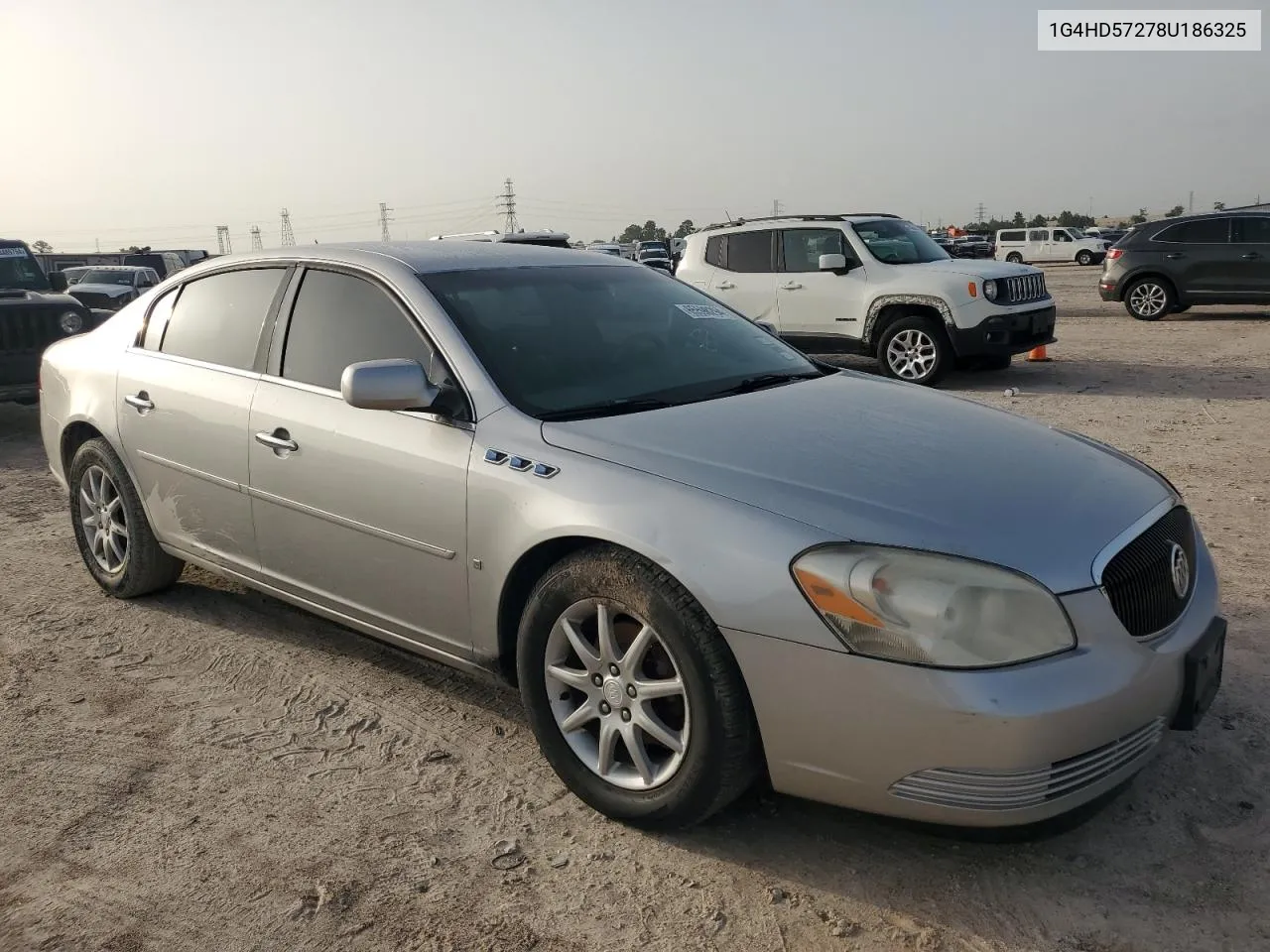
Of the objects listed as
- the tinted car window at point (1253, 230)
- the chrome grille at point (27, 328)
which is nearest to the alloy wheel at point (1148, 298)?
the tinted car window at point (1253, 230)

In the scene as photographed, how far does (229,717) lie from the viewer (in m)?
3.77

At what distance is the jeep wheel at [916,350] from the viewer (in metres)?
11.1

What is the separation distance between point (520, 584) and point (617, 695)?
49 centimetres

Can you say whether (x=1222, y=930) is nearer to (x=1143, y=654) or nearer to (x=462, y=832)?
(x=1143, y=654)

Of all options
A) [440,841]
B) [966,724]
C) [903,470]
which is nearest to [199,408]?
[440,841]

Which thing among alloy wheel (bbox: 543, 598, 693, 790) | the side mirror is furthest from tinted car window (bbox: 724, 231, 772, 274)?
alloy wheel (bbox: 543, 598, 693, 790)

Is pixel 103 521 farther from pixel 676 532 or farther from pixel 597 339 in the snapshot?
pixel 676 532

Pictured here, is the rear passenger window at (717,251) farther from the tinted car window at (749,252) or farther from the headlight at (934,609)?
the headlight at (934,609)

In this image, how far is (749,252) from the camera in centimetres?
1236

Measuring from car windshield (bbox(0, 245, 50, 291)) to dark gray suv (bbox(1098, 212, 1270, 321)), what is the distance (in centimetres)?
1560

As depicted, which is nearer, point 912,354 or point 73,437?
point 73,437

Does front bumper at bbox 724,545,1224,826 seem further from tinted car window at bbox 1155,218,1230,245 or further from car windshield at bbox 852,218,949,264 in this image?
tinted car window at bbox 1155,218,1230,245

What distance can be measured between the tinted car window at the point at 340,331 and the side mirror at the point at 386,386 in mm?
261

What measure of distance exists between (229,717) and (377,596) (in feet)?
2.41
